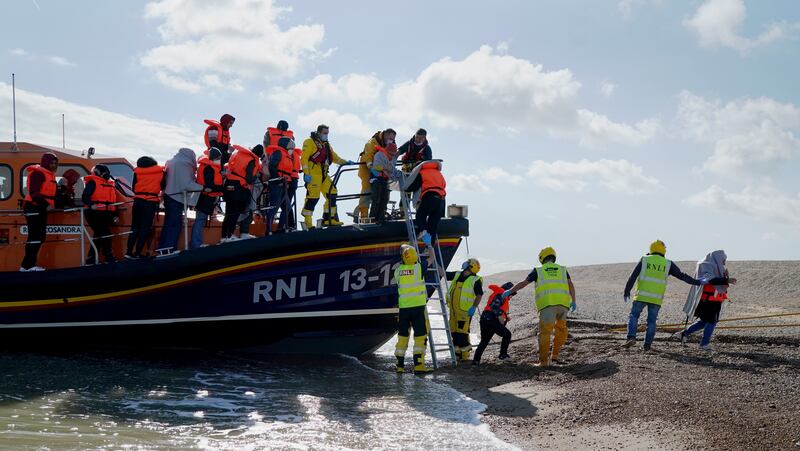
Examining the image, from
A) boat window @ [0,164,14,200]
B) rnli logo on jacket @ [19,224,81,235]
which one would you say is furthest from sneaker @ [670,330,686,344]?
boat window @ [0,164,14,200]

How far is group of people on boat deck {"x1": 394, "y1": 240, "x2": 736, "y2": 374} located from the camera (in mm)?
7449

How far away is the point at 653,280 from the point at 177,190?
16.9 ft

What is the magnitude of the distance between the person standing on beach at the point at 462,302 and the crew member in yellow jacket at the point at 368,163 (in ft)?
4.63

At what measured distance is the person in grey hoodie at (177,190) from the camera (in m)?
7.95

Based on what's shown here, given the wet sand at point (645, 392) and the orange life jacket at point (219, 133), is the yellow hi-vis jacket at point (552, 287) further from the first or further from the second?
the orange life jacket at point (219, 133)

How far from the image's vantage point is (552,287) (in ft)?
24.8

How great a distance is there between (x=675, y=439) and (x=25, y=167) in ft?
25.0


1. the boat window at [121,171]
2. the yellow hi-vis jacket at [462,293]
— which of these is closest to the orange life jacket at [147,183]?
the boat window at [121,171]

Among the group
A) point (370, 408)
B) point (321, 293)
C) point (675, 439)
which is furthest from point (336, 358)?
point (675, 439)

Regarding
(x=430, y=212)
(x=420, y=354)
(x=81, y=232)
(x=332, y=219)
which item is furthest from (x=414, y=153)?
(x=81, y=232)

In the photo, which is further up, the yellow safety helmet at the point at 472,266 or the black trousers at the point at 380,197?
the black trousers at the point at 380,197

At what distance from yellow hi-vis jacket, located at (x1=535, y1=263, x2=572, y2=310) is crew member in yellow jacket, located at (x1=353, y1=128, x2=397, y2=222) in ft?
7.51

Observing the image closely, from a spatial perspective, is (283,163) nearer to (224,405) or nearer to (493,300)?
(493,300)

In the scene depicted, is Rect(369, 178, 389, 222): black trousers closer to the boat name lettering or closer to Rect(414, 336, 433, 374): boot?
the boat name lettering
